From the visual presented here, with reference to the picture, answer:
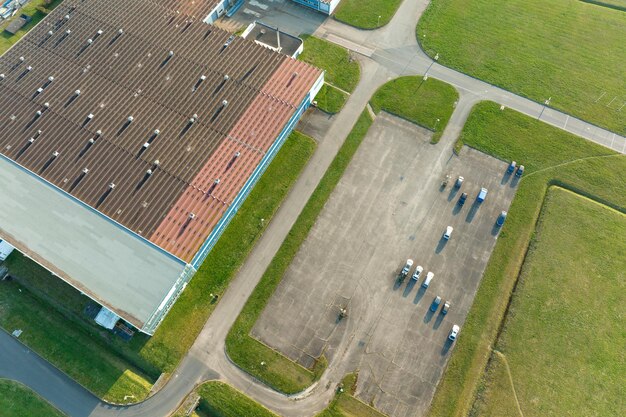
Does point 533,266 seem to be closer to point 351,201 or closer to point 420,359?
point 420,359

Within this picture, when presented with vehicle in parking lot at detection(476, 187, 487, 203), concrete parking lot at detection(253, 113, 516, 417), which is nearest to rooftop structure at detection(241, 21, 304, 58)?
concrete parking lot at detection(253, 113, 516, 417)

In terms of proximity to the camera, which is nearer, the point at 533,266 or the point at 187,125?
the point at 533,266

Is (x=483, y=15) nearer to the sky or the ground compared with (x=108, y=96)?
nearer to the sky

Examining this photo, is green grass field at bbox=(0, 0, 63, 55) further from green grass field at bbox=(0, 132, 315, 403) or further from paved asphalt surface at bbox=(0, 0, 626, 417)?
paved asphalt surface at bbox=(0, 0, 626, 417)

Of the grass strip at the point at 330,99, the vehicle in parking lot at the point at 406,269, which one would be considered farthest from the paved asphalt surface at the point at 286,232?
the vehicle in parking lot at the point at 406,269

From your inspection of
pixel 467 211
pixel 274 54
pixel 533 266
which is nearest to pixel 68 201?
pixel 274 54

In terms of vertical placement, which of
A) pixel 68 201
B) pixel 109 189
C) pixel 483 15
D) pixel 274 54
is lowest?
pixel 68 201
